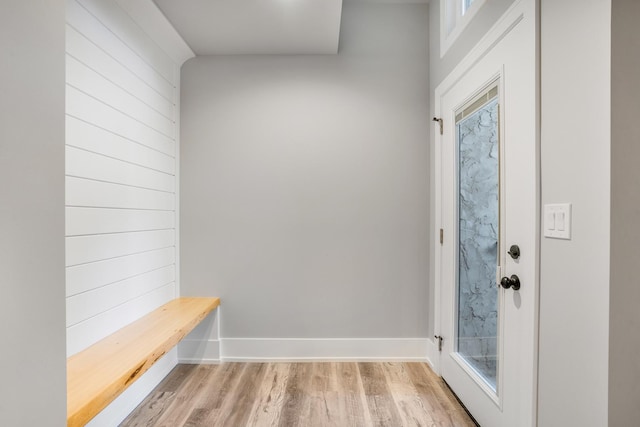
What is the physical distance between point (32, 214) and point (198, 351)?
83.7 inches

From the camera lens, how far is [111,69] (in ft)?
5.90

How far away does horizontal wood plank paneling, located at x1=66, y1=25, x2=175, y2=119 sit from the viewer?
1540 mm

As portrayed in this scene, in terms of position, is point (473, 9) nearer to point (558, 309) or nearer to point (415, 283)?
point (558, 309)

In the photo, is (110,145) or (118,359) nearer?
(118,359)

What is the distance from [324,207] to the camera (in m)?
2.61

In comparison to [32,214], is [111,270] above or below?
below

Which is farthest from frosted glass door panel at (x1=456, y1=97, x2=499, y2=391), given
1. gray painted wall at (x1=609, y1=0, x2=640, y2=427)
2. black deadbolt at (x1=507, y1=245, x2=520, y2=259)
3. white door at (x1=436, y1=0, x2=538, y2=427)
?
gray painted wall at (x1=609, y1=0, x2=640, y2=427)

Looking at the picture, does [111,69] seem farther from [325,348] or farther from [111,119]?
[325,348]

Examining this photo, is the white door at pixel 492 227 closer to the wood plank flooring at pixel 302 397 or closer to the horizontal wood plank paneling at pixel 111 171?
the wood plank flooring at pixel 302 397

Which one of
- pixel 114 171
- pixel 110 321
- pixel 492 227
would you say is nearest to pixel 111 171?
pixel 114 171

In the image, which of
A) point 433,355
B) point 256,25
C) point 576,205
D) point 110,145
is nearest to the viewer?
point 576,205

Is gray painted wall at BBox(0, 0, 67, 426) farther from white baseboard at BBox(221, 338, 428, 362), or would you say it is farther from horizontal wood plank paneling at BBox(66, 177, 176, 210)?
white baseboard at BBox(221, 338, 428, 362)

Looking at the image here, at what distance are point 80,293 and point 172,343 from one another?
51cm

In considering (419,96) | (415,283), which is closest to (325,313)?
(415,283)
